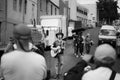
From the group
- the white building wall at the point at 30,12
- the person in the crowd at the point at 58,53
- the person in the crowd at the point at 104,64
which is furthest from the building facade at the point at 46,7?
the person in the crowd at the point at 104,64

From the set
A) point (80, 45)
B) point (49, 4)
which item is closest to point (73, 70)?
point (80, 45)

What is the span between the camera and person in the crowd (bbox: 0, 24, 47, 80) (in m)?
4.28

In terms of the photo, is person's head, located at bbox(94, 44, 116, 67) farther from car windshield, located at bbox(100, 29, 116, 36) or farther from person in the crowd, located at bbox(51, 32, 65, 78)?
car windshield, located at bbox(100, 29, 116, 36)

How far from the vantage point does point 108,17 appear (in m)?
112

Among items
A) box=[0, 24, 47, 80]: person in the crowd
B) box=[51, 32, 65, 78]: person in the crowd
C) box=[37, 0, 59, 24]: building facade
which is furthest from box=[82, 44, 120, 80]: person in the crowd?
box=[37, 0, 59, 24]: building facade

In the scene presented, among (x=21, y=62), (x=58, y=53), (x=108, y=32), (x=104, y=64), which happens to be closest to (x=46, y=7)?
(x=108, y=32)

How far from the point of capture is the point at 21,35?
4316 mm

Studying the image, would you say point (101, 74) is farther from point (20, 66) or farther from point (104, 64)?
point (20, 66)

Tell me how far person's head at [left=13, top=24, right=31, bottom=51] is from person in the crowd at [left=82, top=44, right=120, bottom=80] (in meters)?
0.88

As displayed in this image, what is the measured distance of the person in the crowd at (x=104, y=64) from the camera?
3.82m

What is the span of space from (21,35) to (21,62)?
0.31 m

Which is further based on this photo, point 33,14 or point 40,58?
point 33,14

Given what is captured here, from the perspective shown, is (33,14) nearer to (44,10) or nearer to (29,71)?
(44,10)

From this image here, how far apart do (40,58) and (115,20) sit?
116 meters
